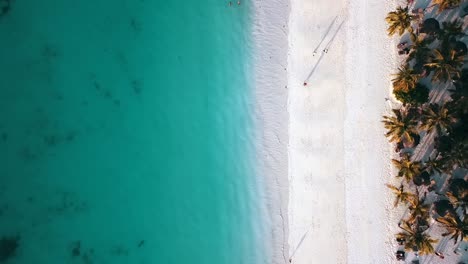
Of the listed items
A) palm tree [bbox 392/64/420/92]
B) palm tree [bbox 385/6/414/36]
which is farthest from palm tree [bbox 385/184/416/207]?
palm tree [bbox 385/6/414/36]

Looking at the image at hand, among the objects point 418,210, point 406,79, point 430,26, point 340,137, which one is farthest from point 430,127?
point 430,26

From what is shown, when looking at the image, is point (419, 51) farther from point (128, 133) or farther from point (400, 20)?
point (128, 133)

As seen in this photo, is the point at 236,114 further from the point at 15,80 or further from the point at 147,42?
the point at 15,80

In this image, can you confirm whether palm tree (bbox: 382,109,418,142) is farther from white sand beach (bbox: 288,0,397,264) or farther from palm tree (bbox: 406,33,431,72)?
palm tree (bbox: 406,33,431,72)

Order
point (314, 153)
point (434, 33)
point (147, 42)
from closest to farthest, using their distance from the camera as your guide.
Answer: point (434, 33) < point (314, 153) < point (147, 42)

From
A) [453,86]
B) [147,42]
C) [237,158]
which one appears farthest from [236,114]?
[453,86]

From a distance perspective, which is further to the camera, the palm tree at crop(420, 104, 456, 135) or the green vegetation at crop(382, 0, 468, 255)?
the green vegetation at crop(382, 0, 468, 255)

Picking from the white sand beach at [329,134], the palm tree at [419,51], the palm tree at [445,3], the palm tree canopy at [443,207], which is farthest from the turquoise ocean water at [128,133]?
the palm tree at [445,3]
